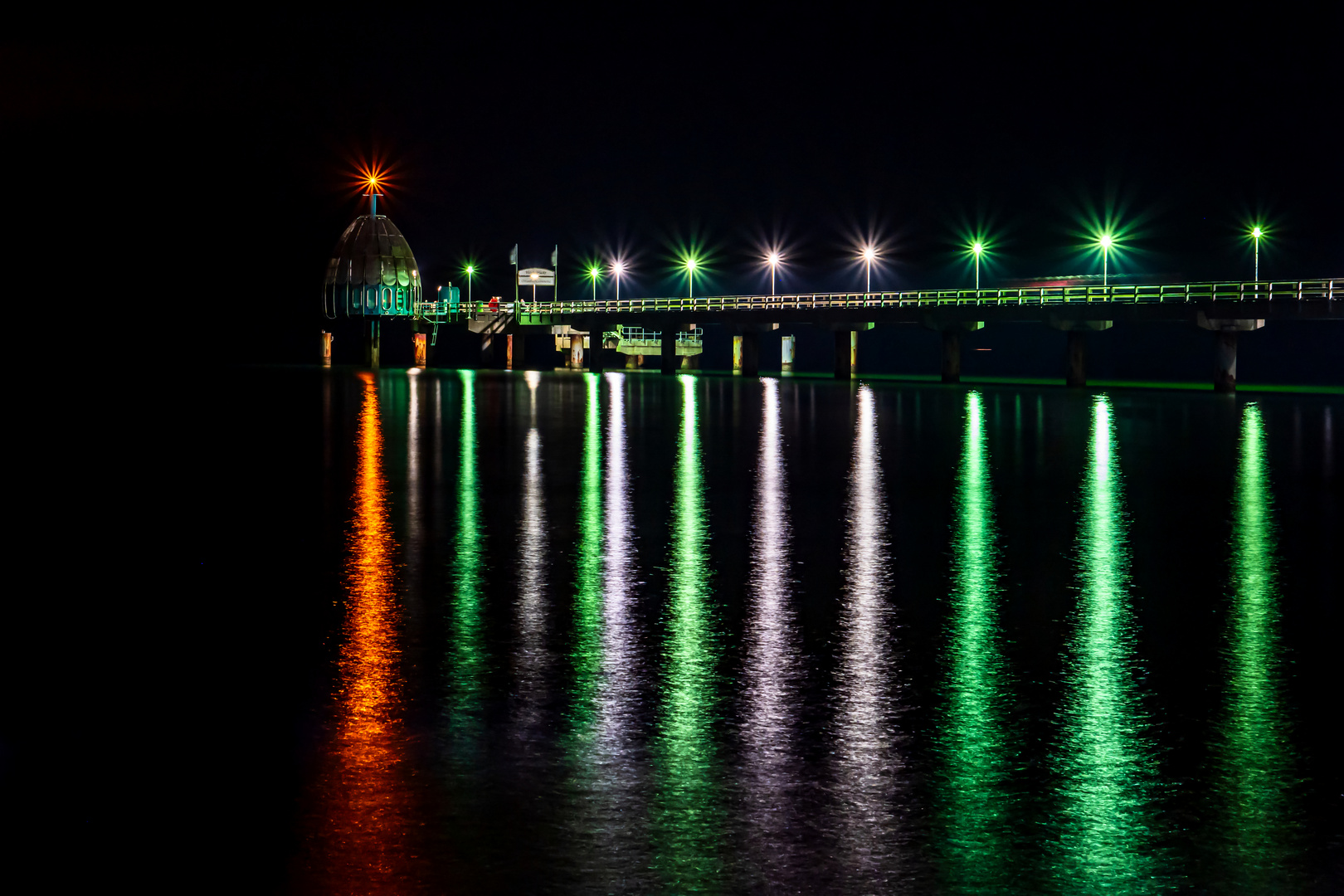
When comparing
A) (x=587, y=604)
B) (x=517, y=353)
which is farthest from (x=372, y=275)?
(x=587, y=604)

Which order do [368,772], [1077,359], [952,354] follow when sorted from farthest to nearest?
[952,354] < [1077,359] < [368,772]

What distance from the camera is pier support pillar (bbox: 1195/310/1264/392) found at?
69.4m

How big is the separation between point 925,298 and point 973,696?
252ft

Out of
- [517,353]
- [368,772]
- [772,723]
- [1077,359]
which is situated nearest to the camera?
[368,772]

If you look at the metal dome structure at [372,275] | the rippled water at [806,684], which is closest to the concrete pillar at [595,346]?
the metal dome structure at [372,275]

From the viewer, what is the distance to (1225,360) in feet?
229

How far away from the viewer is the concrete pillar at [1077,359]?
75.9m

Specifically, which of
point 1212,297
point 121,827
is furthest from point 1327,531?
point 1212,297

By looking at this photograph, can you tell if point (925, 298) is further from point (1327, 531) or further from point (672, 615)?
point (672, 615)

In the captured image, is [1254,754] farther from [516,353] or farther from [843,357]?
[516,353]

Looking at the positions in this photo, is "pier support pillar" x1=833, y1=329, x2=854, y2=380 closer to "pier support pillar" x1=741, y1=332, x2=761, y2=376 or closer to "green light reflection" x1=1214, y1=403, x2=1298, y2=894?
"pier support pillar" x1=741, y1=332, x2=761, y2=376

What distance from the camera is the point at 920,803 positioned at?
666cm

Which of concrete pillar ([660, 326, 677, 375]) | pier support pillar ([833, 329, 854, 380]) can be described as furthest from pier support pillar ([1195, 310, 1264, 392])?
concrete pillar ([660, 326, 677, 375])

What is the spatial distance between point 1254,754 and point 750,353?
87.6m
